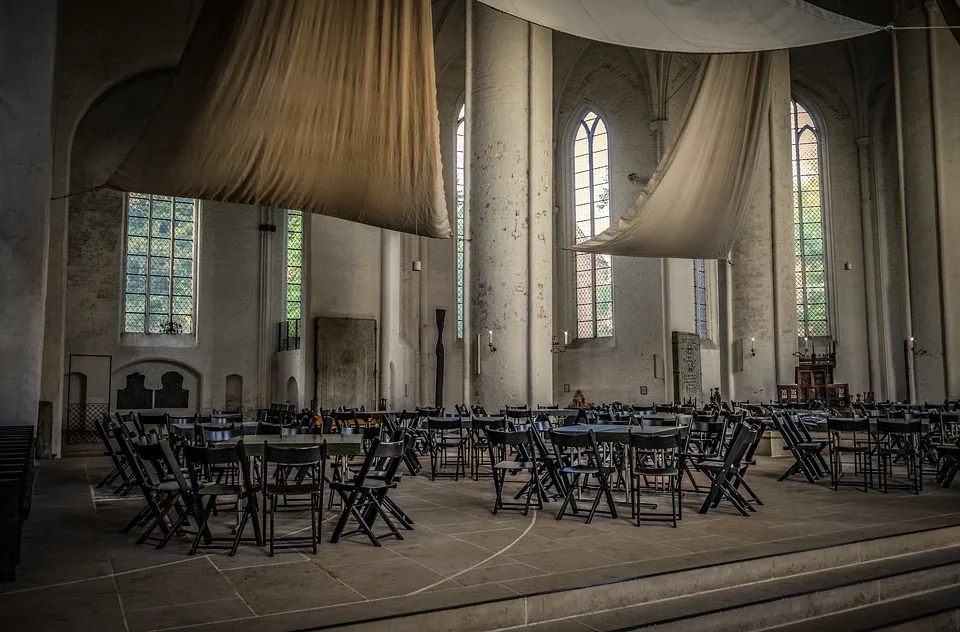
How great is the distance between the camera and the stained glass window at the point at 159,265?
20.4m

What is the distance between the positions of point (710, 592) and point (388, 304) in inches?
569

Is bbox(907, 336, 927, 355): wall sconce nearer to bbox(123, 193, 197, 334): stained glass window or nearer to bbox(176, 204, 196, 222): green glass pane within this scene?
bbox(123, 193, 197, 334): stained glass window

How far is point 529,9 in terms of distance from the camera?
7484mm

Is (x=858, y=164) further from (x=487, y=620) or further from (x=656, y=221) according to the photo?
(x=487, y=620)

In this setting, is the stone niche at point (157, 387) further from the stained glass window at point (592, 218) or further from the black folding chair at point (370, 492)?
the black folding chair at point (370, 492)

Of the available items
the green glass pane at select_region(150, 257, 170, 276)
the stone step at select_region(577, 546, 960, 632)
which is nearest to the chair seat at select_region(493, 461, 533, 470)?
the stone step at select_region(577, 546, 960, 632)

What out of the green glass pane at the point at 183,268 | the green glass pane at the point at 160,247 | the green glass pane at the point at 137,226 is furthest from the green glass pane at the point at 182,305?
the green glass pane at the point at 137,226

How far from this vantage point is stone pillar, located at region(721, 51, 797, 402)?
651 inches

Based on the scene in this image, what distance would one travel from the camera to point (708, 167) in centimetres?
940

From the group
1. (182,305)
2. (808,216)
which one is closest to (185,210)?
(182,305)

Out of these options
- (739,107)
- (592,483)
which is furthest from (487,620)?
(739,107)

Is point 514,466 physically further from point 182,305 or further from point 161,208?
point 161,208

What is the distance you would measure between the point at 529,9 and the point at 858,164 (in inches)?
812

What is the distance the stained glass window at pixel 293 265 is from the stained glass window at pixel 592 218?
26.7 feet
